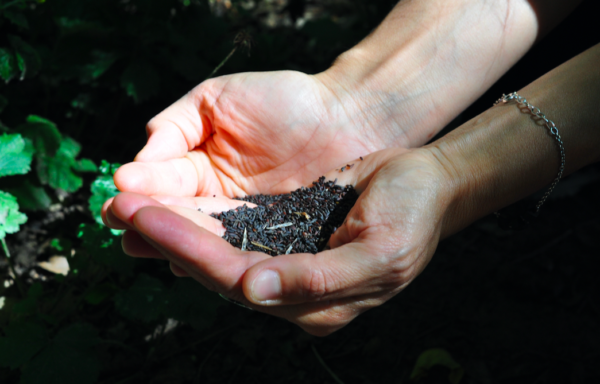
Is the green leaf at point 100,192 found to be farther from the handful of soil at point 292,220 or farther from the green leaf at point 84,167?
the handful of soil at point 292,220

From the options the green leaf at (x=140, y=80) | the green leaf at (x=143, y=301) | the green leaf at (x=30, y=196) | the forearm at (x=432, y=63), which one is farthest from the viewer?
the green leaf at (x=140, y=80)

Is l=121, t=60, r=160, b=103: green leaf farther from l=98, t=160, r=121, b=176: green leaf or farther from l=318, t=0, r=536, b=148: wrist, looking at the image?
l=318, t=0, r=536, b=148: wrist

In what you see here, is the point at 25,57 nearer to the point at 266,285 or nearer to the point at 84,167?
the point at 84,167

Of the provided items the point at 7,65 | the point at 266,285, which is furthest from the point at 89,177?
the point at 266,285

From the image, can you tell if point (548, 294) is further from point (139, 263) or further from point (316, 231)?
point (139, 263)

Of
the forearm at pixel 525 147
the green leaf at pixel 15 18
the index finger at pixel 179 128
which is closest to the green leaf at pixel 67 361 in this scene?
the index finger at pixel 179 128

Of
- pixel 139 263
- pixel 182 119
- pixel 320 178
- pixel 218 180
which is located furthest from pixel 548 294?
pixel 139 263

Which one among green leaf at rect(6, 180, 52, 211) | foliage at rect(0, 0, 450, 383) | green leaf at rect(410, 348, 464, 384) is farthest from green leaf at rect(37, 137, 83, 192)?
green leaf at rect(410, 348, 464, 384)
